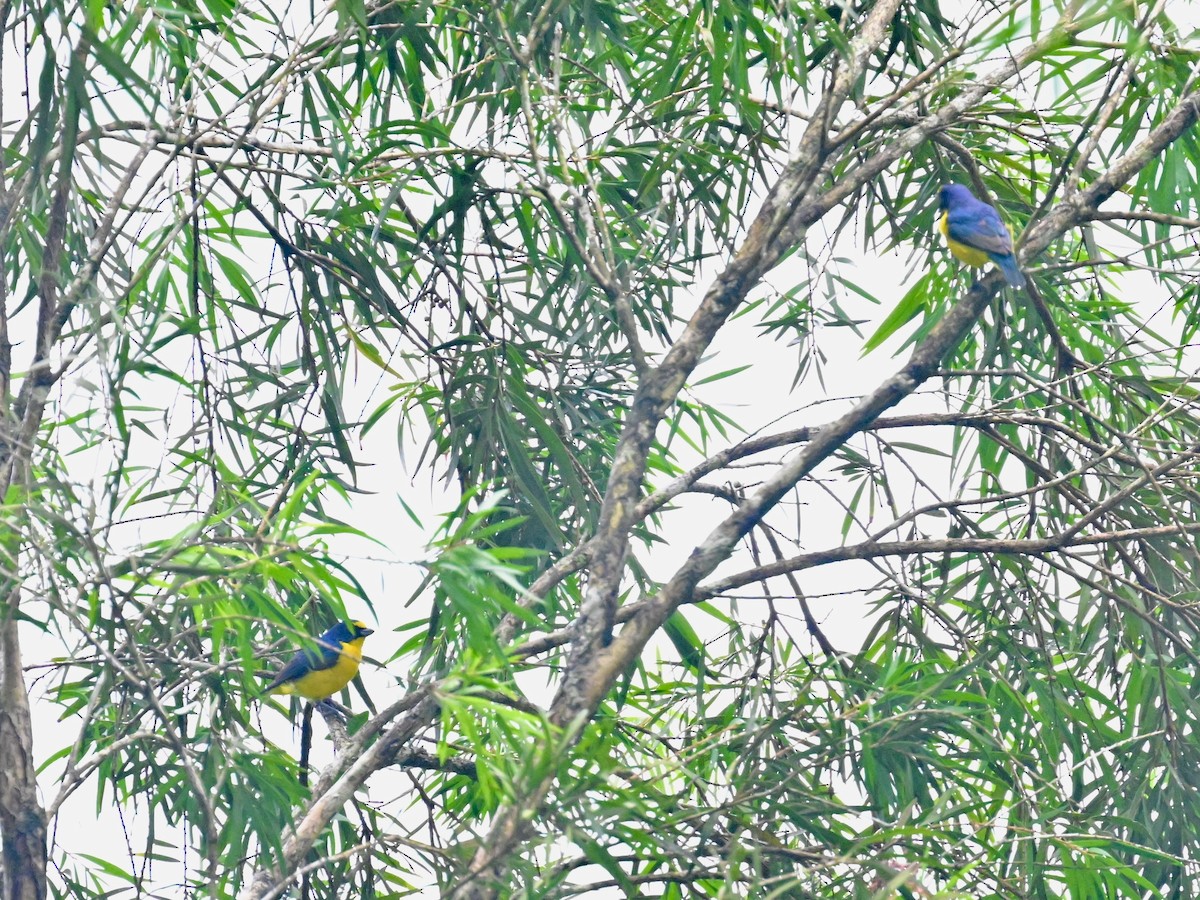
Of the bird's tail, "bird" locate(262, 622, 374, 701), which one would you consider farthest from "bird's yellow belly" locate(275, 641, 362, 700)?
the bird's tail

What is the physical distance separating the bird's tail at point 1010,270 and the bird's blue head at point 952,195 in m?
0.38

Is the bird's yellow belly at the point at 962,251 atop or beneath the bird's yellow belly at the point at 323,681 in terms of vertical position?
atop

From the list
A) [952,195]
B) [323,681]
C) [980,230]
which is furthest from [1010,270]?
[323,681]

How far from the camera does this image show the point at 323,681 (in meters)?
3.07

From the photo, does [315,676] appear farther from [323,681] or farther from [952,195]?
[952,195]

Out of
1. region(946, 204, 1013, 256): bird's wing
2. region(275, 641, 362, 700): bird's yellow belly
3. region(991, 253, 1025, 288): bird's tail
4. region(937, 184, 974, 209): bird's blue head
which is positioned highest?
region(937, 184, 974, 209): bird's blue head

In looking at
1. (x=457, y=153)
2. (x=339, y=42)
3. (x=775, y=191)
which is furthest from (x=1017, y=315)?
(x=339, y=42)

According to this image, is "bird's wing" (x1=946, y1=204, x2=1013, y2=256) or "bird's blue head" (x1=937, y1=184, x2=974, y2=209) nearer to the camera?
"bird's wing" (x1=946, y1=204, x2=1013, y2=256)

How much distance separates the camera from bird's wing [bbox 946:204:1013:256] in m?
2.68

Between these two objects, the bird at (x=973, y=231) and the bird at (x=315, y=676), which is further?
the bird at (x=315, y=676)

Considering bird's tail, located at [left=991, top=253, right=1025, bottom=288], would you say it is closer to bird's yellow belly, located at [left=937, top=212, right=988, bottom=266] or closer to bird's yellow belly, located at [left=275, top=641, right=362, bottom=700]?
bird's yellow belly, located at [left=937, top=212, right=988, bottom=266]

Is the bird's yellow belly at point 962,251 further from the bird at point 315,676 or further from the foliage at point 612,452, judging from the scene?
the bird at point 315,676

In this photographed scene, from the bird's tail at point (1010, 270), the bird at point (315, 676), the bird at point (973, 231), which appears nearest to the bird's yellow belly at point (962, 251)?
the bird at point (973, 231)

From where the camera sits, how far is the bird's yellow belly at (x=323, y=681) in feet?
10.1
